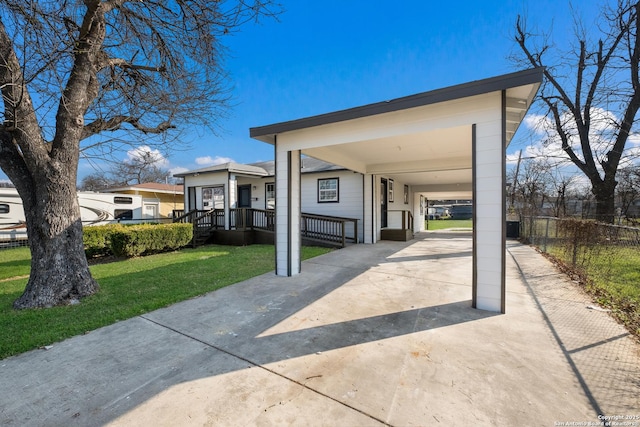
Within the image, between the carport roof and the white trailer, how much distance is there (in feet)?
33.4

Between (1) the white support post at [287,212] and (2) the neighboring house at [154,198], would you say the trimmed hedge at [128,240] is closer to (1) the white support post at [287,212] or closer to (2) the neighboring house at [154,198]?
(1) the white support post at [287,212]

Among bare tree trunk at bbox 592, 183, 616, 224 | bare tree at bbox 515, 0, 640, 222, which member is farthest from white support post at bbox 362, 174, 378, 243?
bare tree trunk at bbox 592, 183, 616, 224

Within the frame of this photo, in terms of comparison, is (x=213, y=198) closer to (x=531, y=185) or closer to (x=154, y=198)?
(x=154, y=198)

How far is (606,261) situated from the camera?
16.1 ft

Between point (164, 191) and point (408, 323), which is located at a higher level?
point (164, 191)

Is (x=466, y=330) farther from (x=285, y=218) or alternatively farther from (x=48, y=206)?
(x=48, y=206)

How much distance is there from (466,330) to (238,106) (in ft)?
20.1

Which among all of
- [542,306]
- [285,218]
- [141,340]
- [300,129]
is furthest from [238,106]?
[542,306]

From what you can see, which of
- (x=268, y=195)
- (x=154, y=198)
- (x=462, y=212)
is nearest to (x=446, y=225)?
(x=462, y=212)

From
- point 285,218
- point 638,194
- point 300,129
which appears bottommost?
point 285,218

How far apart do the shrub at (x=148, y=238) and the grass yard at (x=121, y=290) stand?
1.16 ft

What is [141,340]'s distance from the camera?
111 inches

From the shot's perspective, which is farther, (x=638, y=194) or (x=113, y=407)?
Answer: (x=638, y=194)

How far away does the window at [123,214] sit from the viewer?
1520 cm
